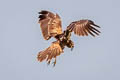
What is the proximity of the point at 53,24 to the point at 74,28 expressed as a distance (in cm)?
239

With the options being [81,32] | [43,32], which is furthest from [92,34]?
[43,32]

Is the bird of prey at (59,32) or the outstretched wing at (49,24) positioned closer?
the bird of prey at (59,32)

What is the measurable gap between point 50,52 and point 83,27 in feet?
4.90

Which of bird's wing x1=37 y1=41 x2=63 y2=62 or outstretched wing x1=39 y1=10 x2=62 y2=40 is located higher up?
outstretched wing x1=39 y1=10 x2=62 y2=40

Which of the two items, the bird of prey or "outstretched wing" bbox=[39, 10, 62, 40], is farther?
"outstretched wing" bbox=[39, 10, 62, 40]

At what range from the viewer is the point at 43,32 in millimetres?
39875

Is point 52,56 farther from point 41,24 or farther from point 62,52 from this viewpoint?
point 41,24

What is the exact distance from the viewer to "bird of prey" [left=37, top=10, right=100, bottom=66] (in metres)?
37.9

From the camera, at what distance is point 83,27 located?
125 feet

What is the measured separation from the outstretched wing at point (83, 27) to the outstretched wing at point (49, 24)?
141 centimetres

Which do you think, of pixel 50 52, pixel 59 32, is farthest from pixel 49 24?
pixel 50 52

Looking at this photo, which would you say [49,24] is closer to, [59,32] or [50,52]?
[59,32]

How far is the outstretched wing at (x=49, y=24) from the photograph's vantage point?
39.8 m

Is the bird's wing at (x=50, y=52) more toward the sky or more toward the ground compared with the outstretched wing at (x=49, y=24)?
more toward the ground
